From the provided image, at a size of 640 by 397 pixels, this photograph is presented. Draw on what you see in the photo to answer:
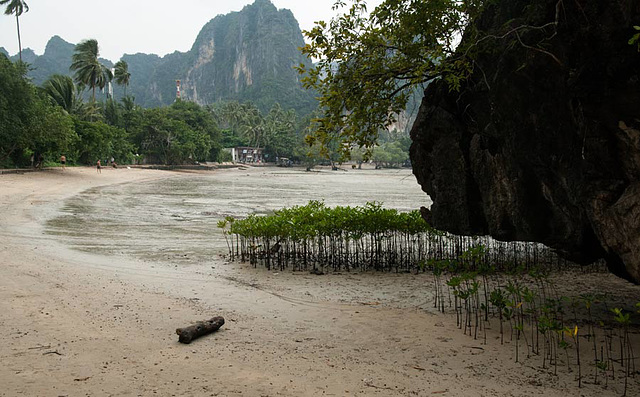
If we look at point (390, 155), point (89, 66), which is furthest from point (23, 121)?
point (390, 155)

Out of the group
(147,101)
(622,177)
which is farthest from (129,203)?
(147,101)

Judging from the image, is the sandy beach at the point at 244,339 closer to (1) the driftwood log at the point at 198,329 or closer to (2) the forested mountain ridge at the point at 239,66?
(1) the driftwood log at the point at 198,329

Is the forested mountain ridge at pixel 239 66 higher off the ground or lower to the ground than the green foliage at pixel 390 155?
higher

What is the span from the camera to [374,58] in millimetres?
6582

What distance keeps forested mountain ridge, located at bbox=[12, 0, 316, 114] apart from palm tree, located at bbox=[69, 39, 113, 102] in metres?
92.6

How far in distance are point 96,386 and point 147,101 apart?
201329 millimetres

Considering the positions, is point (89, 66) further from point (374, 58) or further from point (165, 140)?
point (374, 58)

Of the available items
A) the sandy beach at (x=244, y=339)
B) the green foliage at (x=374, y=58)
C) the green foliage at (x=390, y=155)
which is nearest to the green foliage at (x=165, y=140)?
the green foliage at (x=390, y=155)

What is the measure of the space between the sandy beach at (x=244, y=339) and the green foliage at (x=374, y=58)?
112 inches

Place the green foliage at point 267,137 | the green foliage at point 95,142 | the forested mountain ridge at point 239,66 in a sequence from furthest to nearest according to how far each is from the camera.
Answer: the forested mountain ridge at point 239,66 < the green foliage at point 267,137 < the green foliage at point 95,142

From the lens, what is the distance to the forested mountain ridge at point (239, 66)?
165250 mm

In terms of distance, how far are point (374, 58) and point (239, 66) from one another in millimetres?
185215

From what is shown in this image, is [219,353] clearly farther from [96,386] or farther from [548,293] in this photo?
[548,293]

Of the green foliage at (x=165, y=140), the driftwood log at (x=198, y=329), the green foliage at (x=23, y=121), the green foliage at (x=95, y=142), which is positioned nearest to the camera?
the driftwood log at (x=198, y=329)
